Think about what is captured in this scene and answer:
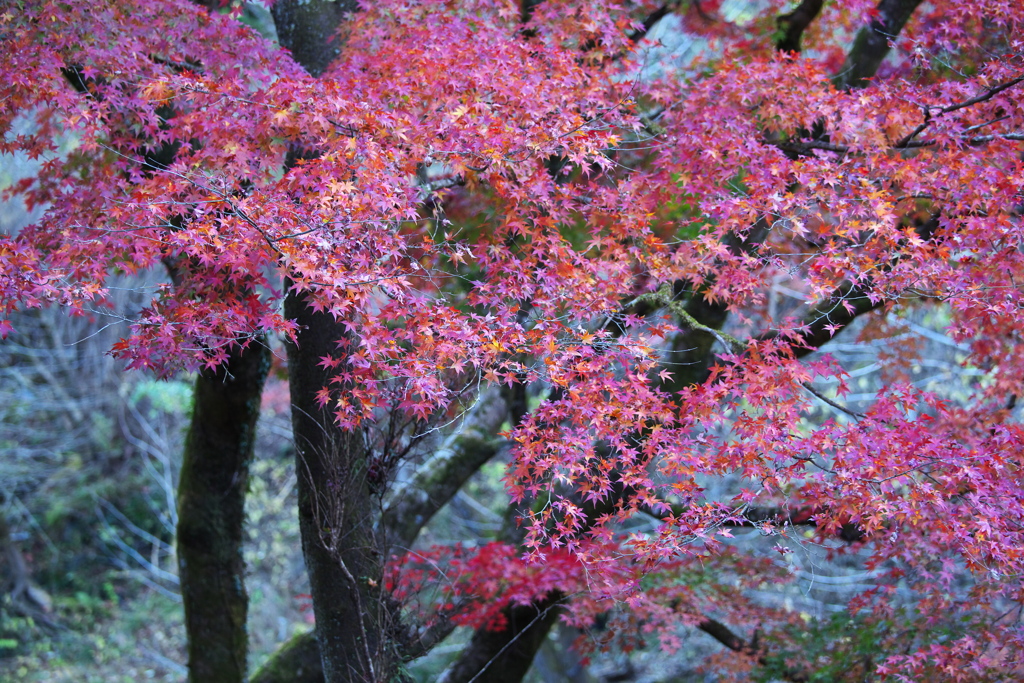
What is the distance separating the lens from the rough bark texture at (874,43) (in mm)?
5117

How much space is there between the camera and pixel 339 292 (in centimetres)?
270

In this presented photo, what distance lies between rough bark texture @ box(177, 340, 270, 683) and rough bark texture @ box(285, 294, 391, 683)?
1.26 metres

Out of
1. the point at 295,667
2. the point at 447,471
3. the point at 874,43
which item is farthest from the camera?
the point at 447,471

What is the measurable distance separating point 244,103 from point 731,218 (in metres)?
2.30

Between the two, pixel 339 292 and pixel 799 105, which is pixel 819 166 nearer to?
pixel 799 105

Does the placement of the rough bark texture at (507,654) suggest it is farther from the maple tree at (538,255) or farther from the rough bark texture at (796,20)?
the rough bark texture at (796,20)

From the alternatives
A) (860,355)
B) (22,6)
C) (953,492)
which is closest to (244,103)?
(22,6)

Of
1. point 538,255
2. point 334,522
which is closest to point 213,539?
point 334,522

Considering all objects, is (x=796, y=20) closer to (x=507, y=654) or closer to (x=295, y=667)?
(x=507, y=654)

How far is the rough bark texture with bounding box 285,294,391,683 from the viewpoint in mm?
3453

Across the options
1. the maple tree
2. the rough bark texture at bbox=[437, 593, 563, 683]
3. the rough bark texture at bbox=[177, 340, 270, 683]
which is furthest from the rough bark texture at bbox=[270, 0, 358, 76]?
the rough bark texture at bbox=[437, 593, 563, 683]

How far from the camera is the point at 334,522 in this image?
345cm

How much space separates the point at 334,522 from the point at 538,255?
1610 millimetres

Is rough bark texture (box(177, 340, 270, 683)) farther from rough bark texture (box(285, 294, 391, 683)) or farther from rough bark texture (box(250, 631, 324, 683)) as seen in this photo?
rough bark texture (box(285, 294, 391, 683))
